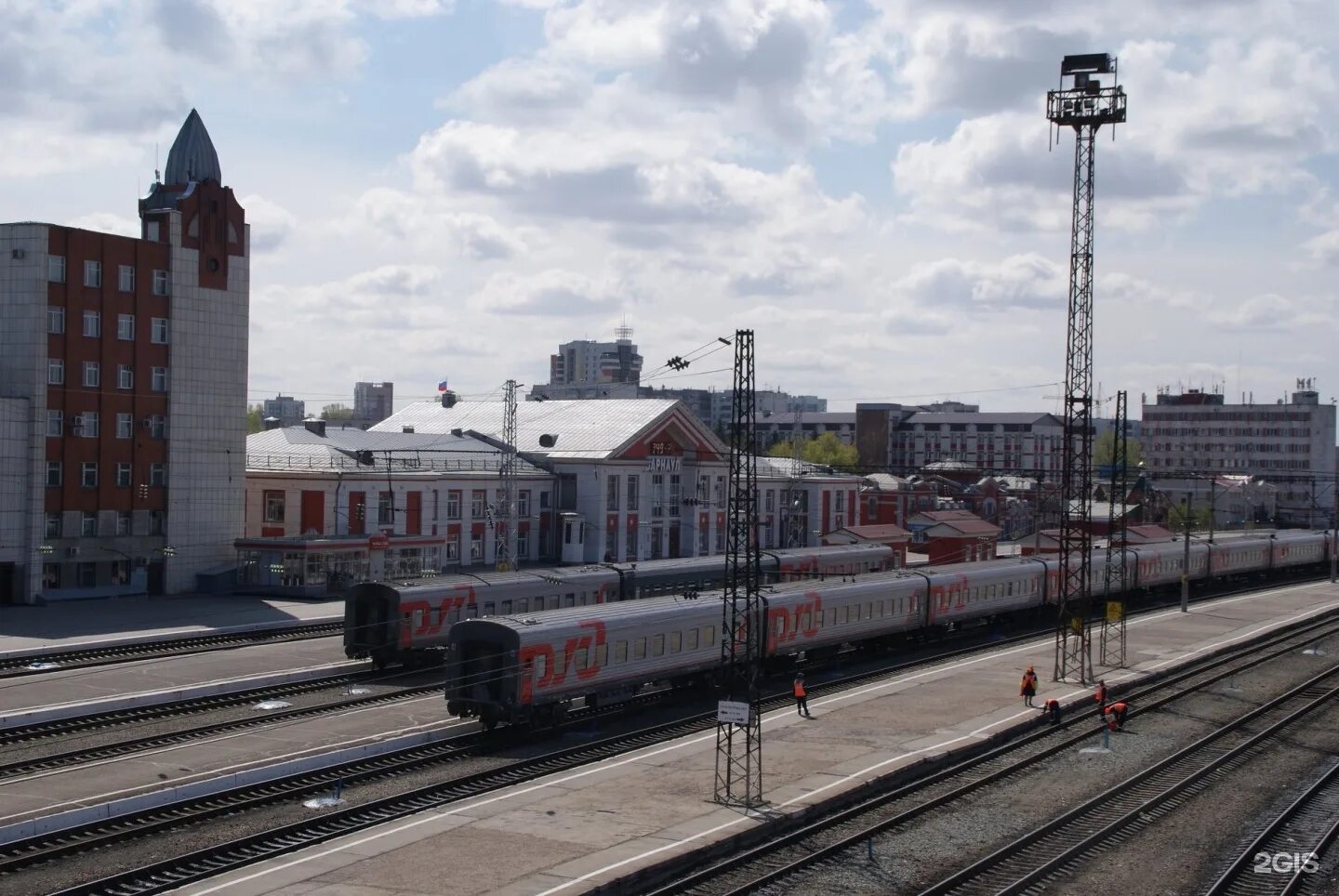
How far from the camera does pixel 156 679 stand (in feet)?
134

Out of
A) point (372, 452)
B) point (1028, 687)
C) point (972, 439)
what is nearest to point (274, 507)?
point (372, 452)

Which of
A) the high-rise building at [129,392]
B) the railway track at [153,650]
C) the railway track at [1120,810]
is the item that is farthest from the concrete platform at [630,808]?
the high-rise building at [129,392]

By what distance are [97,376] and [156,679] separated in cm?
2258

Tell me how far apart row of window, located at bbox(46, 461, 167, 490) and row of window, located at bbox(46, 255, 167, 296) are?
7.33 m

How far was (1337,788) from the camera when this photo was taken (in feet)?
101

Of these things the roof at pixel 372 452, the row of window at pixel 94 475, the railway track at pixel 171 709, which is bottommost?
the railway track at pixel 171 709

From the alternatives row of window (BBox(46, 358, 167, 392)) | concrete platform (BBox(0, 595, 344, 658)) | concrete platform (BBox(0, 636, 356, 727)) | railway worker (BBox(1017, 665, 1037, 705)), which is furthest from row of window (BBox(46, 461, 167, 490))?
railway worker (BBox(1017, 665, 1037, 705))

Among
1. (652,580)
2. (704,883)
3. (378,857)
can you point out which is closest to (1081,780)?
(704,883)

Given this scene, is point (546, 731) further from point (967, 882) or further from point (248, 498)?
point (248, 498)

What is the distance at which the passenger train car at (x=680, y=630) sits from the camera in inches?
1312

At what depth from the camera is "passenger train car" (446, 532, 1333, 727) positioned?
109ft

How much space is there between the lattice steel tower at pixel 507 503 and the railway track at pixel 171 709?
18.4 meters

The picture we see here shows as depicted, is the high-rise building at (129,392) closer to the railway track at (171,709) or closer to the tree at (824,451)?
the railway track at (171,709)

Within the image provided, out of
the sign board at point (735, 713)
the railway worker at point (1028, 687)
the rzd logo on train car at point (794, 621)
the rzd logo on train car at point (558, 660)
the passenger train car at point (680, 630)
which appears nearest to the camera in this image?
the sign board at point (735, 713)
